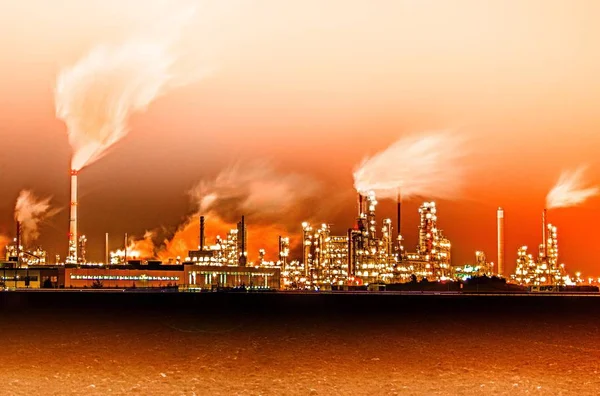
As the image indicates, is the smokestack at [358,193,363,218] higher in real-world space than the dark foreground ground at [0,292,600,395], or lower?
higher

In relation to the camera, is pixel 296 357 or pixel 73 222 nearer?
pixel 296 357

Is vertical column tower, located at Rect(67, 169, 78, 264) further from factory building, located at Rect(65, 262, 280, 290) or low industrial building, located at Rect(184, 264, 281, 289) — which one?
low industrial building, located at Rect(184, 264, 281, 289)

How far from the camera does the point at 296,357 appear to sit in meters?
23.0

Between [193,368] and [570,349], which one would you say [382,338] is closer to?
[570,349]

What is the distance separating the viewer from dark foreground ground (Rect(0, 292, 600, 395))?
17594 mm

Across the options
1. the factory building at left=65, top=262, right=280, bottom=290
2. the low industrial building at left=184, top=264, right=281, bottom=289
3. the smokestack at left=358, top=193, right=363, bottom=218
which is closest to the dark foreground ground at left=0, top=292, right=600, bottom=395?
the factory building at left=65, top=262, right=280, bottom=290

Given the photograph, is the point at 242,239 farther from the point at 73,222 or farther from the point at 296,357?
the point at 296,357

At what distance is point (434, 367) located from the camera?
2108 centimetres

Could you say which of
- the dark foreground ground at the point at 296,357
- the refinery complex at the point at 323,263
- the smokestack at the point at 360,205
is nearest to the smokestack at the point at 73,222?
the refinery complex at the point at 323,263

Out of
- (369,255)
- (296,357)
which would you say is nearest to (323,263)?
(369,255)

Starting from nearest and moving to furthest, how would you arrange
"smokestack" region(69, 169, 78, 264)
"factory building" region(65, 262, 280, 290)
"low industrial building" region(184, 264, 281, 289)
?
"factory building" region(65, 262, 280, 290), "low industrial building" region(184, 264, 281, 289), "smokestack" region(69, 169, 78, 264)

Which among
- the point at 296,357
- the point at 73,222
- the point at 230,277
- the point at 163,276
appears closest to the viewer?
the point at 296,357

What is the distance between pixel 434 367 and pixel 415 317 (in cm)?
2212

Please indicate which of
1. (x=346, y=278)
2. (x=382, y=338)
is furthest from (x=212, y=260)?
(x=382, y=338)
